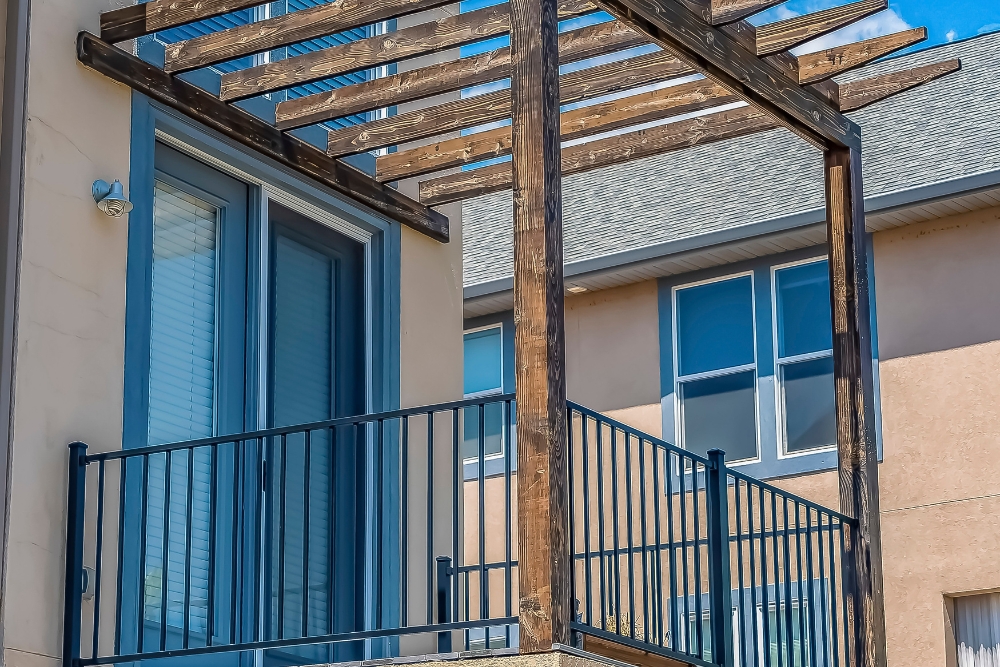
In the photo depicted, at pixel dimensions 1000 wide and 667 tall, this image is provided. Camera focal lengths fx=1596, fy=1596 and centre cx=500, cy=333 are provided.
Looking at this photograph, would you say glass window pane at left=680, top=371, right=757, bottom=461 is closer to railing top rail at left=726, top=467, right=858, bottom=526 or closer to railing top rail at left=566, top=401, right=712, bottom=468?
railing top rail at left=726, top=467, right=858, bottom=526

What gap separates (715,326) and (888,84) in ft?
19.8

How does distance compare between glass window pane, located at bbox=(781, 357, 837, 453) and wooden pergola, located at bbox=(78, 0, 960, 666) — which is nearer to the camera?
wooden pergola, located at bbox=(78, 0, 960, 666)

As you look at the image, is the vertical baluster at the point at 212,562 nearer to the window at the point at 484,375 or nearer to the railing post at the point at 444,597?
the railing post at the point at 444,597

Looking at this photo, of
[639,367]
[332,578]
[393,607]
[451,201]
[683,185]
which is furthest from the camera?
[683,185]

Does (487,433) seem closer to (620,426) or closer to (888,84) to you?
(888,84)

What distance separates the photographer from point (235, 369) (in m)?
7.81

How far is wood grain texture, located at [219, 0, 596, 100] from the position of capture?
23.9 feet

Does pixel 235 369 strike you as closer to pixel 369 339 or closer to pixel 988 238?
pixel 369 339

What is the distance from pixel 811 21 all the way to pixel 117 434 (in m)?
3.61

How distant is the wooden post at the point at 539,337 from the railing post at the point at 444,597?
2.88 metres

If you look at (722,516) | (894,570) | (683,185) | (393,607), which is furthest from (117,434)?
(683,185)

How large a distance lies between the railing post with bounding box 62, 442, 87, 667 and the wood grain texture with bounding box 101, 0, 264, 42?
74.0 inches

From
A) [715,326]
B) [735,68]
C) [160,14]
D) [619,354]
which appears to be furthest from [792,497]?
[619,354]

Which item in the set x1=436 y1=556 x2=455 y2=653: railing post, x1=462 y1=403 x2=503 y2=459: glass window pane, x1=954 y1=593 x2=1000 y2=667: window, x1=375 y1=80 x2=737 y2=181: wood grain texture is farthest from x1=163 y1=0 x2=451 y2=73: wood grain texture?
x1=462 y1=403 x2=503 y2=459: glass window pane
